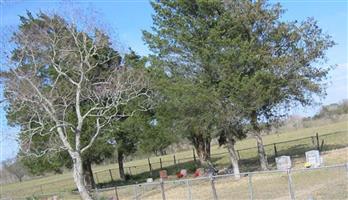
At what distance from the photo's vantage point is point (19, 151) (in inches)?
1187

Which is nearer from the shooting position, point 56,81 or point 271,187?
point 271,187

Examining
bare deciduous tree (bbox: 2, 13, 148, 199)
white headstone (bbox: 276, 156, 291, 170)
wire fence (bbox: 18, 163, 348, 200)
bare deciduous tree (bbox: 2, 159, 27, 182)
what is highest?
bare deciduous tree (bbox: 2, 13, 148, 199)

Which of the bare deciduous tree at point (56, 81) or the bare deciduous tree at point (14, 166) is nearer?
the bare deciduous tree at point (56, 81)

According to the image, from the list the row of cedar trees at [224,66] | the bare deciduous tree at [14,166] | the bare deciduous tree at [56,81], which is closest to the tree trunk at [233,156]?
the row of cedar trees at [224,66]

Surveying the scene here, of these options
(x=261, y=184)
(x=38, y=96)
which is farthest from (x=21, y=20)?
(x=261, y=184)

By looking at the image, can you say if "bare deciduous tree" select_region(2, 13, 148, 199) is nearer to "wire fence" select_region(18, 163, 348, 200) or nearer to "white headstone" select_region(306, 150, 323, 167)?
"wire fence" select_region(18, 163, 348, 200)

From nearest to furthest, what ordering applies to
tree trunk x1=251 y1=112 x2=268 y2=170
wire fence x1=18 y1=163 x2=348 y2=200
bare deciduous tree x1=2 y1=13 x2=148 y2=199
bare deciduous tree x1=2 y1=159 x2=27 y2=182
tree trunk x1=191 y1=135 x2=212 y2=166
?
wire fence x1=18 y1=163 x2=348 y2=200 → bare deciduous tree x1=2 y1=13 x2=148 y2=199 → tree trunk x1=251 y1=112 x2=268 y2=170 → bare deciduous tree x1=2 y1=159 x2=27 y2=182 → tree trunk x1=191 y1=135 x2=212 y2=166

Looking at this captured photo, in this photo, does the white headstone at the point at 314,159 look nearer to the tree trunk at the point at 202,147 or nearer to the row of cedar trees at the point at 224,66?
the row of cedar trees at the point at 224,66

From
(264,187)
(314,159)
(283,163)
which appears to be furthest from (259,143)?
(264,187)

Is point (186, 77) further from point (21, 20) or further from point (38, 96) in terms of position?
point (21, 20)

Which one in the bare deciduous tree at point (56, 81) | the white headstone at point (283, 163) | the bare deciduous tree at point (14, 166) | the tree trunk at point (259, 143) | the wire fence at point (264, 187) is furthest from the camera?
the bare deciduous tree at point (14, 166)

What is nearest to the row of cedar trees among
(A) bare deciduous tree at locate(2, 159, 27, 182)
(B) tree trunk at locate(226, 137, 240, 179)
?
(B) tree trunk at locate(226, 137, 240, 179)

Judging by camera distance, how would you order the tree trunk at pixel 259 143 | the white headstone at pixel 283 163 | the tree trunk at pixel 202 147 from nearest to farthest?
the white headstone at pixel 283 163
the tree trunk at pixel 259 143
the tree trunk at pixel 202 147

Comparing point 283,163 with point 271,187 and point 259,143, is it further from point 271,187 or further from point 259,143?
point 271,187
